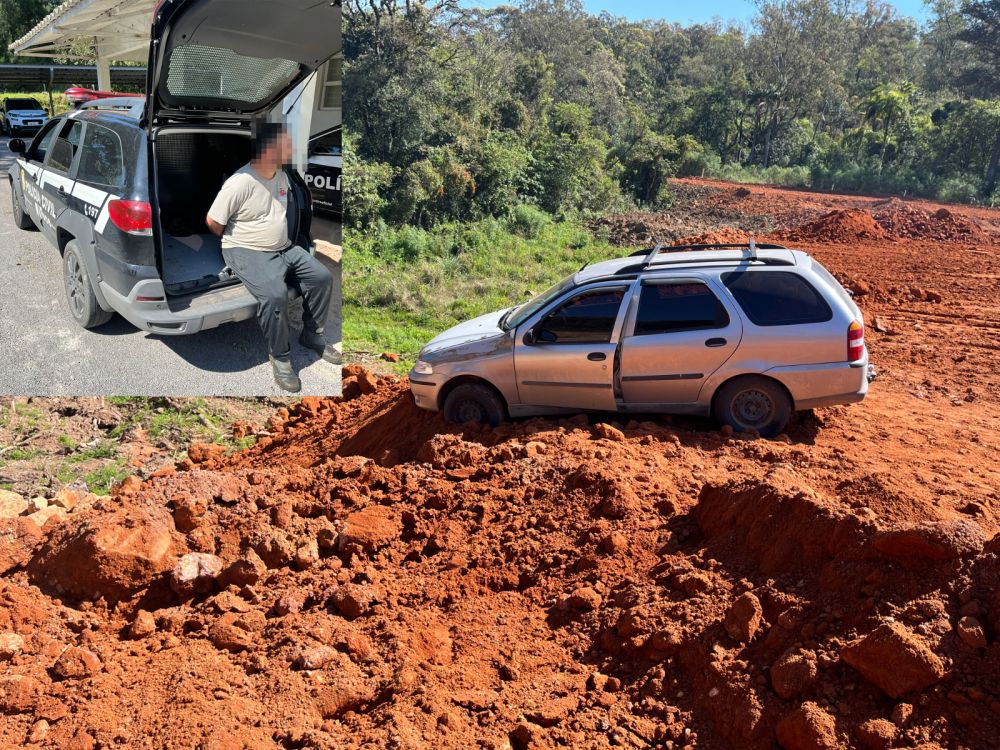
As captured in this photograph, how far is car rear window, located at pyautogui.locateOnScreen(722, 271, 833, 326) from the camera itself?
25.9 ft

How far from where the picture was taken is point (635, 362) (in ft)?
26.5

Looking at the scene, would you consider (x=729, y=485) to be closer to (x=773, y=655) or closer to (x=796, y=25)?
(x=773, y=655)

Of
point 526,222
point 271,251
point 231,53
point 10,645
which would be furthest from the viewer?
point 526,222

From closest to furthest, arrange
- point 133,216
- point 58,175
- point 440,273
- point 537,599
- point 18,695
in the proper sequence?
point 18,695, point 537,599, point 133,216, point 58,175, point 440,273

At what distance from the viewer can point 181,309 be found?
22.0 feet

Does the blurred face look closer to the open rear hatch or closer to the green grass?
the open rear hatch

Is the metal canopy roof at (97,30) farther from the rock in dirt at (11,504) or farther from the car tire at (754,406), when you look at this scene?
the car tire at (754,406)

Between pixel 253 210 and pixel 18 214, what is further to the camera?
pixel 18 214

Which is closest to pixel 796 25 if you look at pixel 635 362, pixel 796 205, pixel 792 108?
pixel 792 108

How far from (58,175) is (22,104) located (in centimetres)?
122

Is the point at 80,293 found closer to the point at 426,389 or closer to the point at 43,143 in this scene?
the point at 43,143

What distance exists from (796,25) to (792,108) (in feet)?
11.7

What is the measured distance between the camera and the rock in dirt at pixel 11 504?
741 cm

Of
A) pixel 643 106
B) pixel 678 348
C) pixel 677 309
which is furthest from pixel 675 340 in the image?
pixel 643 106
